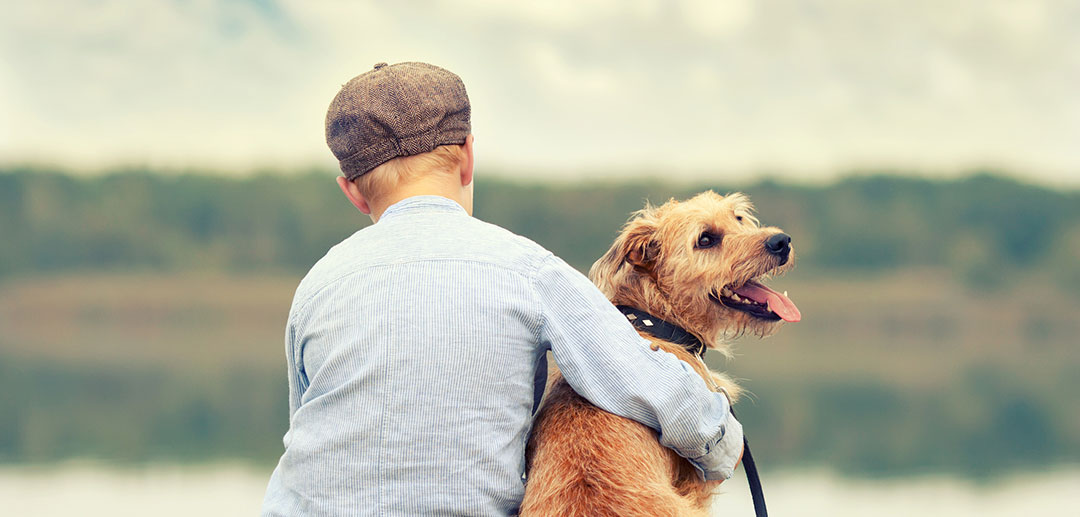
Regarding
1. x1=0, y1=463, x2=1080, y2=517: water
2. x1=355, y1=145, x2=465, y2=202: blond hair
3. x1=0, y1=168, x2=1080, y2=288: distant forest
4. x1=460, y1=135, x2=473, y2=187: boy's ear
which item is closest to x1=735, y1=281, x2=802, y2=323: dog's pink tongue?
x1=460, y1=135, x2=473, y2=187: boy's ear

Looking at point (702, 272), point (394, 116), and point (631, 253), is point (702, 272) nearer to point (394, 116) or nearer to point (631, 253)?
point (631, 253)

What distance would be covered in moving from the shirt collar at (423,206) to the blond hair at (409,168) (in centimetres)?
6

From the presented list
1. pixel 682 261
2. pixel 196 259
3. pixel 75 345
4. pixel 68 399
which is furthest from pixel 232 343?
pixel 682 261

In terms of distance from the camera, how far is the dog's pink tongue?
11.3 feet

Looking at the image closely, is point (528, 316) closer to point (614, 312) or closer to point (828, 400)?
point (614, 312)

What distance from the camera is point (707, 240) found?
355cm

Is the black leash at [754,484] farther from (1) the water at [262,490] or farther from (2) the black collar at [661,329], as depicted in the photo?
(1) the water at [262,490]

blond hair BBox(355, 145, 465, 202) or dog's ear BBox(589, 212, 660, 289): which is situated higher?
blond hair BBox(355, 145, 465, 202)

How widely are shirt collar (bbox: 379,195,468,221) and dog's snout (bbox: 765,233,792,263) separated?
140 cm

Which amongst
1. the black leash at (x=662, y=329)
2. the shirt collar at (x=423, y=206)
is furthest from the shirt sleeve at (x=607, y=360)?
the black leash at (x=662, y=329)

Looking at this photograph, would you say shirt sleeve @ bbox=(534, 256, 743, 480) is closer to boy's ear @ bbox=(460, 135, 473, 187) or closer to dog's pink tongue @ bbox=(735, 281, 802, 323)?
boy's ear @ bbox=(460, 135, 473, 187)

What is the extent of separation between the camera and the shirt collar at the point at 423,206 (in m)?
2.48

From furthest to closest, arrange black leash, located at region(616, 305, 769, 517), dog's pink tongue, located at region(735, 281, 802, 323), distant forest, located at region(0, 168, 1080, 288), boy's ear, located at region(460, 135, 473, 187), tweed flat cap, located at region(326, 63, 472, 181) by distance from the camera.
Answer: distant forest, located at region(0, 168, 1080, 288), dog's pink tongue, located at region(735, 281, 802, 323), black leash, located at region(616, 305, 769, 517), boy's ear, located at region(460, 135, 473, 187), tweed flat cap, located at region(326, 63, 472, 181)

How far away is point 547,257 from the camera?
2395 millimetres
